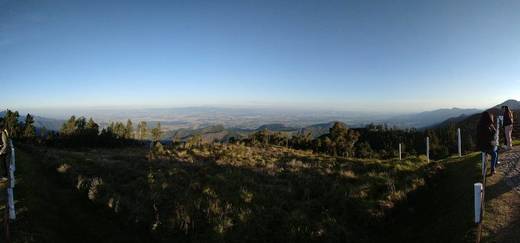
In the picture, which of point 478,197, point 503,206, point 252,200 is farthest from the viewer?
point 252,200

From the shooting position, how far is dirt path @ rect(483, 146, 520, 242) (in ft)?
22.7

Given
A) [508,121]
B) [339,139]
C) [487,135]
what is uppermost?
[508,121]

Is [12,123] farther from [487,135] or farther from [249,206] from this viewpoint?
[487,135]

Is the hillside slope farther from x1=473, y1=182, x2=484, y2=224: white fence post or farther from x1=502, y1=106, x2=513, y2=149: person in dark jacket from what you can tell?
x1=502, y1=106, x2=513, y2=149: person in dark jacket

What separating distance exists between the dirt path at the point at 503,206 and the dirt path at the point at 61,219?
8767 mm

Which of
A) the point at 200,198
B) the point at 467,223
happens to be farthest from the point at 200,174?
the point at 467,223

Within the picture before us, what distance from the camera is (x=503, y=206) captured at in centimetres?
833

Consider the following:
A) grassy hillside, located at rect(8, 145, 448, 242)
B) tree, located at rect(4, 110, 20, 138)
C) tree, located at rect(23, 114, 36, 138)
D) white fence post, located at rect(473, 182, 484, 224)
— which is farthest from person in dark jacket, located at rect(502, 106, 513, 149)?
tree, located at rect(4, 110, 20, 138)

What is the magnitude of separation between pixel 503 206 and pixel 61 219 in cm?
1261

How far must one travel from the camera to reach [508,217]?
767cm

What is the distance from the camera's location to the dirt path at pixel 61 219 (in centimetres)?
885

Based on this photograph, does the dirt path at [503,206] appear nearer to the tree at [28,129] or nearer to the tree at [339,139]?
the tree at [339,139]

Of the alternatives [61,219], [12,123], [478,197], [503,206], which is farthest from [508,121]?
[12,123]

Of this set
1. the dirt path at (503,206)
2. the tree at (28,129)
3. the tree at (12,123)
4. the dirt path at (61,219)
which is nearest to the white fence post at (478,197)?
the dirt path at (503,206)
